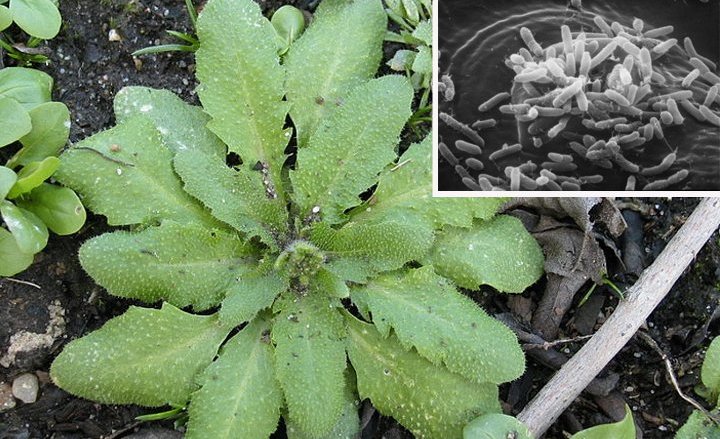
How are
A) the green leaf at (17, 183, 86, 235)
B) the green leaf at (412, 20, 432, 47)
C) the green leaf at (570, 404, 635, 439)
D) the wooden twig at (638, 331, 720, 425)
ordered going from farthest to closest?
the green leaf at (412, 20, 432, 47) → the wooden twig at (638, 331, 720, 425) → the green leaf at (17, 183, 86, 235) → the green leaf at (570, 404, 635, 439)

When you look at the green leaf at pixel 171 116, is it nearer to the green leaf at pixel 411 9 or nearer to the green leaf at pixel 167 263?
the green leaf at pixel 167 263

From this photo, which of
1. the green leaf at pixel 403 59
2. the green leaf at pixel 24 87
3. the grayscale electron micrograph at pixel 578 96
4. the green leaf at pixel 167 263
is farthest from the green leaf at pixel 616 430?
the green leaf at pixel 24 87

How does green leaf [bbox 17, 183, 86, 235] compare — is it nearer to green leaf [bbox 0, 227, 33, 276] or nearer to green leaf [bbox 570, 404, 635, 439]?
green leaf [bbox 0, 227, 33, 276]

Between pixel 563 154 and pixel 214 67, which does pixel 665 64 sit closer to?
pixel 563 154

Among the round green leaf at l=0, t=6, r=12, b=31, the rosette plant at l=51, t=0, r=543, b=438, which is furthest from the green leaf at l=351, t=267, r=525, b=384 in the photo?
the round green leaf at l=0, t=6, r=12, b=31

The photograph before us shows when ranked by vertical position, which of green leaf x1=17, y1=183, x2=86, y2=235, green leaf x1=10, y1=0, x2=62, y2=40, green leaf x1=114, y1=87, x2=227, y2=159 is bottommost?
green leaf x1=17, y1=183, x2=86, y2=235

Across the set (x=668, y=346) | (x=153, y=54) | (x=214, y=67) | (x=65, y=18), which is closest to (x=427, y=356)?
(x=668, y=346)

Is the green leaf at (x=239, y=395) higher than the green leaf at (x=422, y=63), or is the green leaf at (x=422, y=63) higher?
the green leaf at (x=422, y=63)
